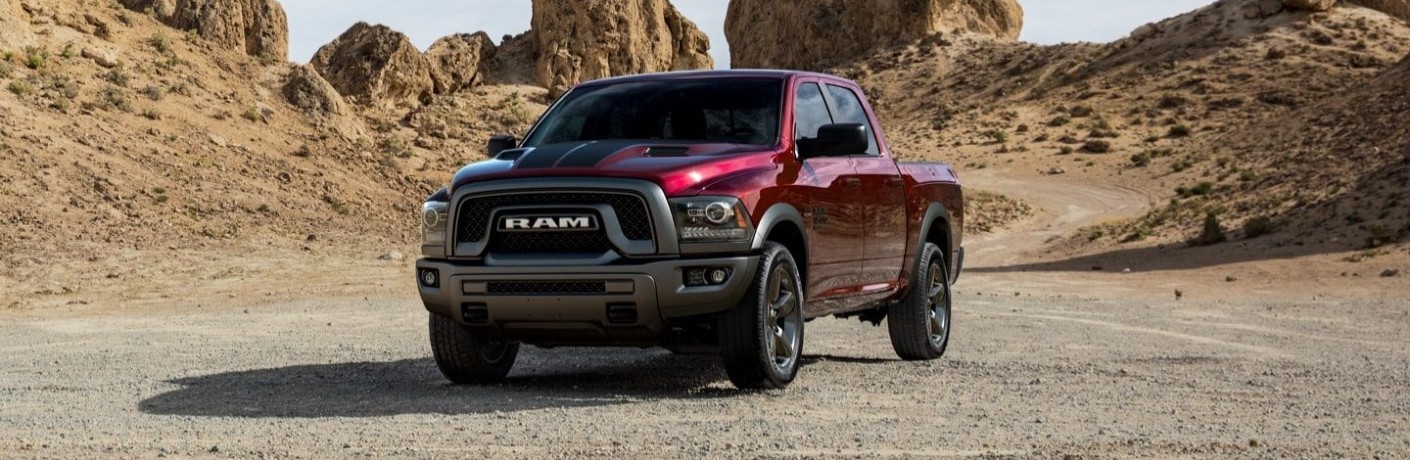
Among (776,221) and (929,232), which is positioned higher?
(776,221)

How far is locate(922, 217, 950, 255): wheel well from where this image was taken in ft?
42.5

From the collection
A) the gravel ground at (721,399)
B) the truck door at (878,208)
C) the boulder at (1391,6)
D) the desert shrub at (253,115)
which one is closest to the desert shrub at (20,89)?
the desert shrub at (253,115)

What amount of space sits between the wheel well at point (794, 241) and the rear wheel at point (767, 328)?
182 mm

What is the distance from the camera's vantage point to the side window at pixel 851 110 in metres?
11.9

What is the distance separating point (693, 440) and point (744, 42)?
96.8 meters

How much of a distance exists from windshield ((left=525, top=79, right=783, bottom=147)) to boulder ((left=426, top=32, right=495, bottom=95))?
4305 centimetres

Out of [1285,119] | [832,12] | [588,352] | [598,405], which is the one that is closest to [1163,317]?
[588,352]

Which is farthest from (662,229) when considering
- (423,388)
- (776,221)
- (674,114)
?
(423,388)

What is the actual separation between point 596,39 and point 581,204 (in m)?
54.9

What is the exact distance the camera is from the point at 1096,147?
63.0m

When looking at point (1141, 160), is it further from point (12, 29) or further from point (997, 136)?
point (12, 29)

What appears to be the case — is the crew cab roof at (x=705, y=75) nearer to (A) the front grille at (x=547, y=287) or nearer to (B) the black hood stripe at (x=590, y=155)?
(B) the black hood stripe at (x=590, y=155)

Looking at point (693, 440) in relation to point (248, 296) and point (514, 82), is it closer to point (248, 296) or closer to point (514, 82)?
point (248, 296)

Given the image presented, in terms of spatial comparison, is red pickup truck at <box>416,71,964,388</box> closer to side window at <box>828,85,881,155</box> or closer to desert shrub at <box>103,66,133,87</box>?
side window at <box>828,85,881,155</box>
